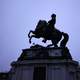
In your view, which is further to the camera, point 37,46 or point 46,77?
point 37,46

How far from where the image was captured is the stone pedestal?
18.8 metres

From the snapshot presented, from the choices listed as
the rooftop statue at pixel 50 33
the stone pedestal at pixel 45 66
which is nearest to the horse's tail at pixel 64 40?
the rooftop statue at pixel 50 33

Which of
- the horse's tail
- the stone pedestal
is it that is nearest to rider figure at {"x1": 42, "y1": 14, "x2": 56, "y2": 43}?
the horse's tail

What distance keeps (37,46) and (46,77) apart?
9.01 feet

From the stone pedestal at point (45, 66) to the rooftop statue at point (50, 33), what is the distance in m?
1.04

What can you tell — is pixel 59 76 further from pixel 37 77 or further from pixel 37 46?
pixel 37 46

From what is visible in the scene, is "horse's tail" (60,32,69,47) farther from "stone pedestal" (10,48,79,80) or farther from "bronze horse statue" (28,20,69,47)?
"stone pedestal" (10,48,79,80)

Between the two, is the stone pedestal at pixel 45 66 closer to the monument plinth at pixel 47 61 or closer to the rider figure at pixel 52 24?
the monument plinth at pixel 47 61

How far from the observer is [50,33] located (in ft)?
67.5

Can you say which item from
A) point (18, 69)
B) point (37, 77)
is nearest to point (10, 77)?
point (18, 69)

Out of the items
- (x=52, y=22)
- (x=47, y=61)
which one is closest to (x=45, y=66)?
(x=47, y=61)

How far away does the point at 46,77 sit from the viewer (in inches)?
736

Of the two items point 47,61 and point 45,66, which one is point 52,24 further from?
point 45,66

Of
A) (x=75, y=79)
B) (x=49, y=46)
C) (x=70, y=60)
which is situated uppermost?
(x=49, y=46)
